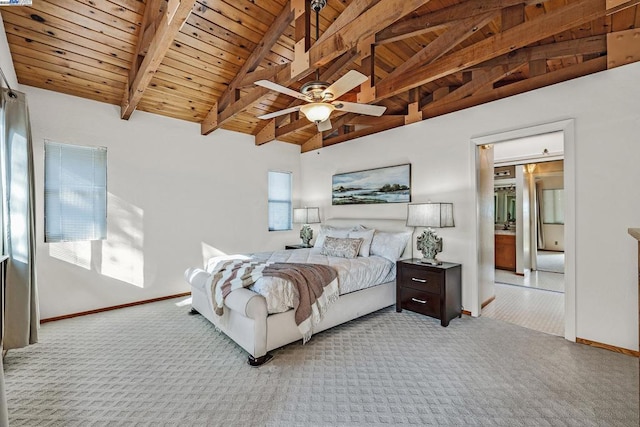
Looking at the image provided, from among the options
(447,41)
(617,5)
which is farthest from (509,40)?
(617,5)

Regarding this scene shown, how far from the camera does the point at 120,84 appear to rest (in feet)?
12.6

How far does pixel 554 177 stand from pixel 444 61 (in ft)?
25.6

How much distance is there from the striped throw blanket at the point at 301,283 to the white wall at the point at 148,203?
1814mm

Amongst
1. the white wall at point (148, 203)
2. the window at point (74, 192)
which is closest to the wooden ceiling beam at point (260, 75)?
the white wall at point (148, 203)

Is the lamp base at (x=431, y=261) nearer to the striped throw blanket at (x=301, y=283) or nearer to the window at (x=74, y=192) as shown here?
the striped throw blanket at (x=301, y=283)

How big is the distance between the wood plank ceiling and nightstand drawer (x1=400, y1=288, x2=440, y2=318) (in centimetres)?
247

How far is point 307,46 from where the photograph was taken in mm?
2842

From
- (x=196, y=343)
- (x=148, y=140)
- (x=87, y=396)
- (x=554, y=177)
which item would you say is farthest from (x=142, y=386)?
(x=554, y=177)

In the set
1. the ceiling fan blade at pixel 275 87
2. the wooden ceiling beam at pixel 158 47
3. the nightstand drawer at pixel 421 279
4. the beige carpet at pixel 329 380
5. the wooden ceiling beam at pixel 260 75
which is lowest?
the beige carpet at pixel 329 380

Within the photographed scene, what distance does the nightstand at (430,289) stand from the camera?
346 cm

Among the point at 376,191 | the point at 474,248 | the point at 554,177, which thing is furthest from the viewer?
the point at 554,177

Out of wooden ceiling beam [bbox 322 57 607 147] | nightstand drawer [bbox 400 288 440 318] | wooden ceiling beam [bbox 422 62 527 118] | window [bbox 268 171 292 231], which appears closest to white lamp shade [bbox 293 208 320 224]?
window [bbox 268 171 292 231]

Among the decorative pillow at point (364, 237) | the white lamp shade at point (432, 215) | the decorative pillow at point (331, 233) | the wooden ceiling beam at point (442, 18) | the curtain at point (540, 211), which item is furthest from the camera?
the curtain at point (540, 211)

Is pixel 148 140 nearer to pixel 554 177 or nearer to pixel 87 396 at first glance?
pixel 87 396
